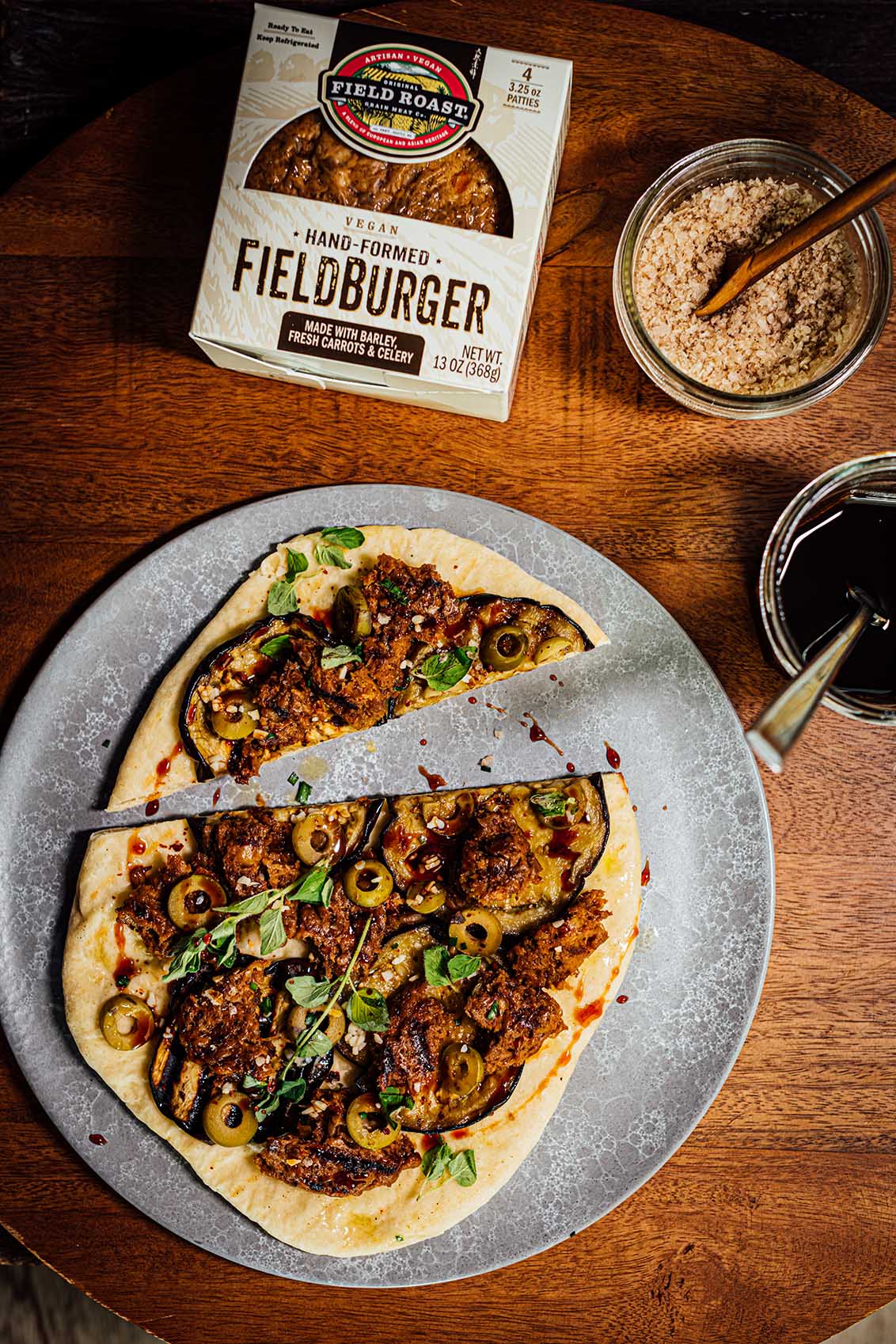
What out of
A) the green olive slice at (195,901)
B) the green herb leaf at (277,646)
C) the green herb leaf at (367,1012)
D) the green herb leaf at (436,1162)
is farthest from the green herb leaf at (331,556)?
the green herb leaf at (436,1162)

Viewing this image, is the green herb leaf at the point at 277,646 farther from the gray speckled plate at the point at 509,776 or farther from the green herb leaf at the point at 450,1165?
the green herb leaf at the point at 450,1165

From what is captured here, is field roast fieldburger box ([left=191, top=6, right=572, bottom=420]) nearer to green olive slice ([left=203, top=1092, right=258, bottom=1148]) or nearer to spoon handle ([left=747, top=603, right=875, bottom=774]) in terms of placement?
spoon handle ([left=747, top=603, right=875, bottom=774])

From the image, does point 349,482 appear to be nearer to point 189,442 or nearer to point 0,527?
point 189,442

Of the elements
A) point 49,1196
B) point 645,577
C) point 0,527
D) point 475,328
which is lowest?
point 49,1196

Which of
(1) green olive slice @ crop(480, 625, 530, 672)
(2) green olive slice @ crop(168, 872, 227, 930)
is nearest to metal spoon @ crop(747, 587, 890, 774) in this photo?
(1) green olive slice @ crop(480, 625, 530, 672)

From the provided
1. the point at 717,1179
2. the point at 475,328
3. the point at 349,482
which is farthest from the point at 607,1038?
the point at 475,328

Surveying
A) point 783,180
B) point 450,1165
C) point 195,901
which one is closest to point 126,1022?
point 195,901
